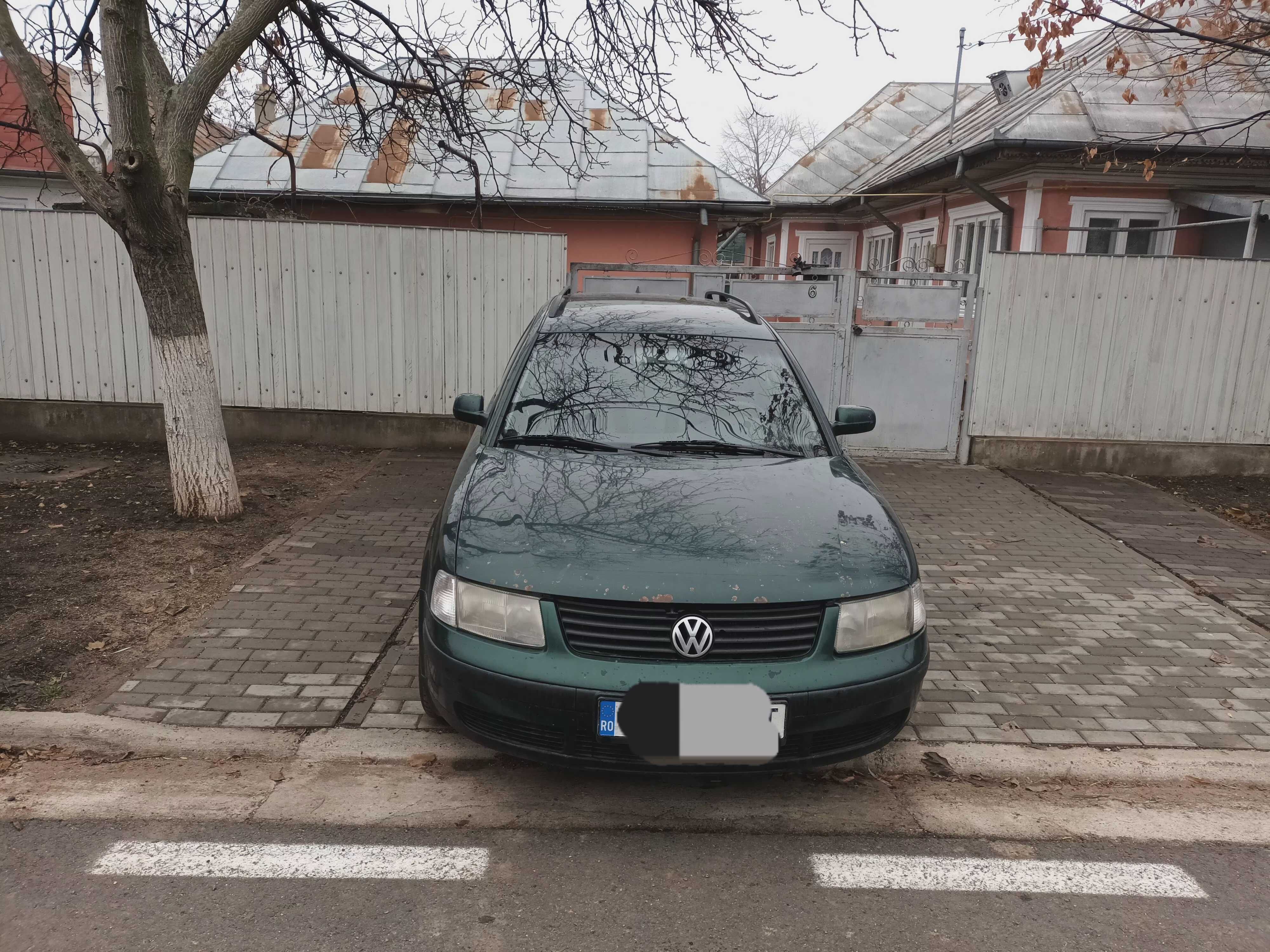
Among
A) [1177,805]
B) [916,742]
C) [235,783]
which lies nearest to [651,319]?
[916,742]

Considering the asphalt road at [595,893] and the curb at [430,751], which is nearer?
the asphalt road at [595,893]

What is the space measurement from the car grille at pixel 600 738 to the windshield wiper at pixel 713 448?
1.33 metres

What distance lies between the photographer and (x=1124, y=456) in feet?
29.6

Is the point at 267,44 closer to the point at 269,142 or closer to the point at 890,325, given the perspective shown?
the point at 269,142

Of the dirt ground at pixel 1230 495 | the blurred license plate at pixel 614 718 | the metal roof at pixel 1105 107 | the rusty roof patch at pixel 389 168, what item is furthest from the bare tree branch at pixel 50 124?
the dirt ground at pixel 1230 495

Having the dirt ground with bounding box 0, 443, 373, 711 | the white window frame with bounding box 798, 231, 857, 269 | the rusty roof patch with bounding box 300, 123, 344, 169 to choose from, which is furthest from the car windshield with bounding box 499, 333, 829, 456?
the white window frame with bounding box 798, 231, 857, 269

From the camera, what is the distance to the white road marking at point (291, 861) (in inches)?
114

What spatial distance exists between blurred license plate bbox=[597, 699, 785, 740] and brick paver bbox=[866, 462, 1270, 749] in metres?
1.30

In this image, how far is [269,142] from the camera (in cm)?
815

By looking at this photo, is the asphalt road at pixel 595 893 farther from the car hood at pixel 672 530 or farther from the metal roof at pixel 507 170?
the metal roof at pixel 507 170

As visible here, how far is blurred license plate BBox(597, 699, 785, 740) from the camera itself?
2887 mm

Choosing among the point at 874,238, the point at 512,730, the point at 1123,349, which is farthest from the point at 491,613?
the point at 874,238

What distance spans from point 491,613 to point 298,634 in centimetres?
210

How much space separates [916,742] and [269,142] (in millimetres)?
7621
